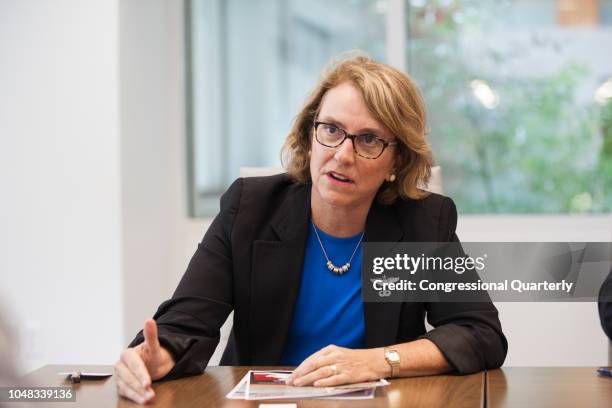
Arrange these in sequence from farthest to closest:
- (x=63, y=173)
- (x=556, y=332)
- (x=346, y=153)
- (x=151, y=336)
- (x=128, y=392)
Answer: (x=63, y=173)
(x=556, y=332)
(x=346, y=153)
(x=151, y=336)
(x=128, y=392)

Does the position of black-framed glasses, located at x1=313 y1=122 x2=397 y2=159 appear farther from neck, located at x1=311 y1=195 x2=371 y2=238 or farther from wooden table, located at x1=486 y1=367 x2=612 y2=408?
wooden table, located at x1=486 y1=367 x2=612 y2=408

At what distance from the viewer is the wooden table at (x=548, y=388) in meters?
1.35

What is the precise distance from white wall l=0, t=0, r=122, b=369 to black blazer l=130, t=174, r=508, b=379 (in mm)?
1671

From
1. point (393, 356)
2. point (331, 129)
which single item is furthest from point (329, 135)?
point (393, 356)

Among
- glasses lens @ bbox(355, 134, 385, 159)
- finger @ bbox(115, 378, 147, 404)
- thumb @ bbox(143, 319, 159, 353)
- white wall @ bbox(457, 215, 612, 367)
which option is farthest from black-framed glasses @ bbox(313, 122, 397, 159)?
white wall @ bbox(457, 215, 612, 367)

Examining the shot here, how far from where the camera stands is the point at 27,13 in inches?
140

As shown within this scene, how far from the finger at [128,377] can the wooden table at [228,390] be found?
0.03m

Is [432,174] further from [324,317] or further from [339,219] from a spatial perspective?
[324,317]

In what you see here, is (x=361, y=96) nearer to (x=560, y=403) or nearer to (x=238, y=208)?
(x=238, y=208)

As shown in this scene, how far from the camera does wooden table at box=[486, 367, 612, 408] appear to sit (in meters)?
1.35

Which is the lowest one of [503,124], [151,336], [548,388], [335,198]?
[548,388]

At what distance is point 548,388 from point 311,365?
470mm

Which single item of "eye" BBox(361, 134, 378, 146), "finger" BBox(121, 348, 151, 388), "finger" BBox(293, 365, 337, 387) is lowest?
"finger" BBox(293, 365, 337, 387)

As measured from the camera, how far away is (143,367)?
145 cm
